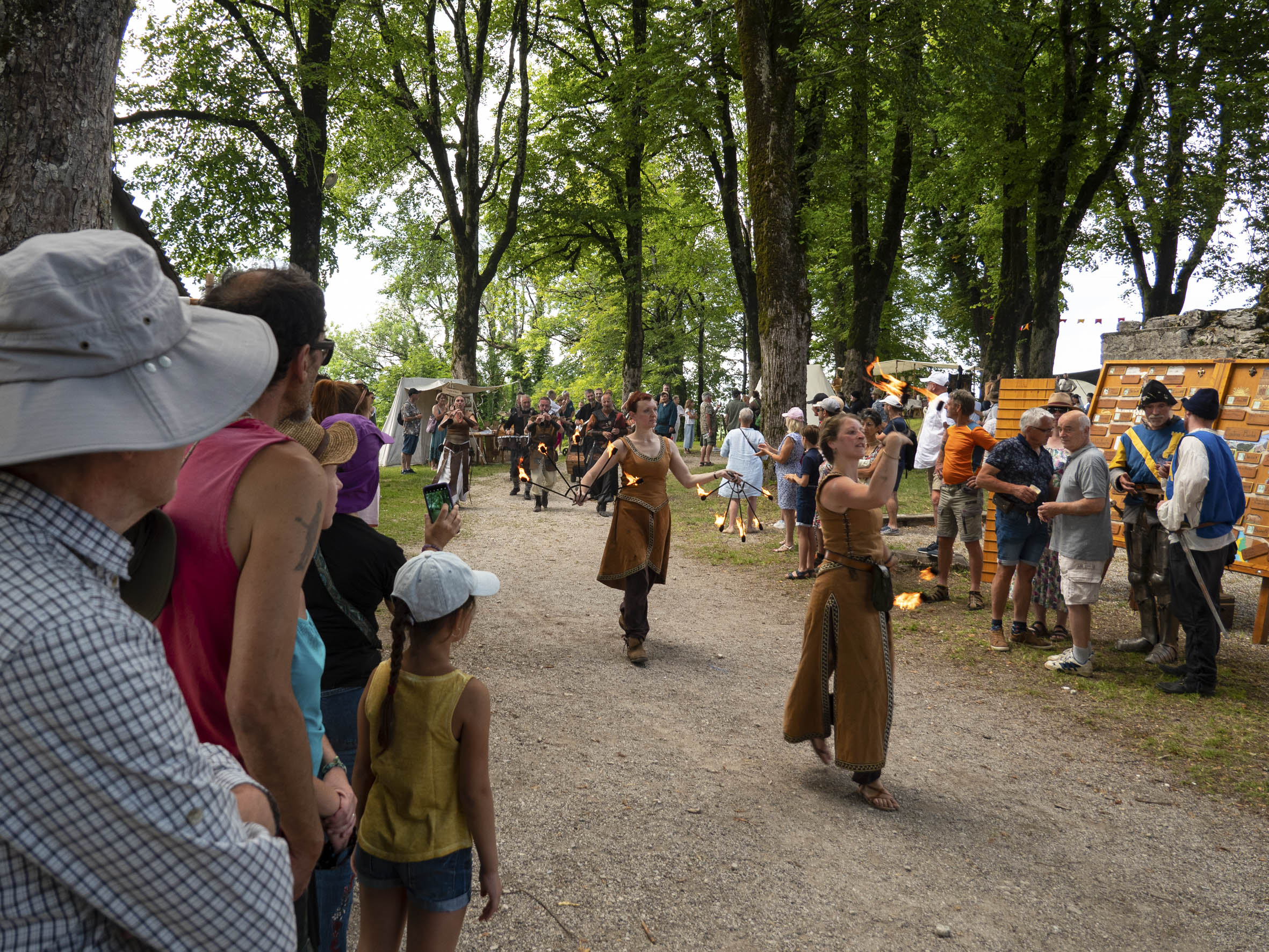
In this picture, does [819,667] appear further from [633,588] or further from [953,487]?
[953,487]

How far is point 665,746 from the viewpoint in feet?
17.8

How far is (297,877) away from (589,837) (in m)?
2.84

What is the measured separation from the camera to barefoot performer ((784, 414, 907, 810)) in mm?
4703

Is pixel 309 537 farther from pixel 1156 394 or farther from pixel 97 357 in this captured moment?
pixel 1156 394

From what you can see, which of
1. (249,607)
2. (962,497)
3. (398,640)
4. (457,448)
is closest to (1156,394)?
(962,497)

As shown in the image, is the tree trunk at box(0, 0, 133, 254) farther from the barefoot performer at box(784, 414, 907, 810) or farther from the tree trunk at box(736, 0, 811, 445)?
the tree trunk at box(736, 0, 811, 445)

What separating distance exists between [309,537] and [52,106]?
3563 millimetres

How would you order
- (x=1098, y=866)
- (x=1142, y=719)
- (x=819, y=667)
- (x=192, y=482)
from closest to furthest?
(x=192, y=482) < (x=1098, y=866) < (x=819, y=667) < (x=1142, y=719)

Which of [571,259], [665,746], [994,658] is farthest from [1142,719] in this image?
[571,259]

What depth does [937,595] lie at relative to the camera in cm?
966

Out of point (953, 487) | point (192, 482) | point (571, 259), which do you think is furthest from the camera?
point (571, 259)

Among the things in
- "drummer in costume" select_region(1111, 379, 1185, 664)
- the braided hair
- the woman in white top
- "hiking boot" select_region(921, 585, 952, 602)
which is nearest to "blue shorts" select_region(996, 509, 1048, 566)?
"drummer in costume" select_region(1111, 379, 1185, 664)

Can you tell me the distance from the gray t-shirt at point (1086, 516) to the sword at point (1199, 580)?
508 millimetres

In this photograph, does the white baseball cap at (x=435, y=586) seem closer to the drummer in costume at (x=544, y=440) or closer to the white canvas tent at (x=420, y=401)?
the drummer in costume at (x=544, y=440)
